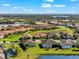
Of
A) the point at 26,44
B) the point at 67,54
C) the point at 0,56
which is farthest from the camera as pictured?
the point at 26,44

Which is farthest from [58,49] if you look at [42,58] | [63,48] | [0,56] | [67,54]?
[0,56]

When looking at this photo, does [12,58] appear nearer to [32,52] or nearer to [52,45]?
[32,52]

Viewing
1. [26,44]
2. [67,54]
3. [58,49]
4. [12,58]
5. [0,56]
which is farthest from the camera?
[26,44]

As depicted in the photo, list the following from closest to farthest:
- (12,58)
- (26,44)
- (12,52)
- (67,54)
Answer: (12,58), (12,52), (67,54), (26,44)

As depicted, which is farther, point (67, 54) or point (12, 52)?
point (67, 54)

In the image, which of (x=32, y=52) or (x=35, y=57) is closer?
(x=35, y=57)

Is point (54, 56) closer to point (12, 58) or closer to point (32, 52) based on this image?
point (32, 52)

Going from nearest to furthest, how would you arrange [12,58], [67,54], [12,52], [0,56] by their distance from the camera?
[0,56]
[12,58]
[12,52]
[67,54]

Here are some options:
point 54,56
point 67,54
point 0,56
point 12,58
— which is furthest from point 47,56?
point 0,56
